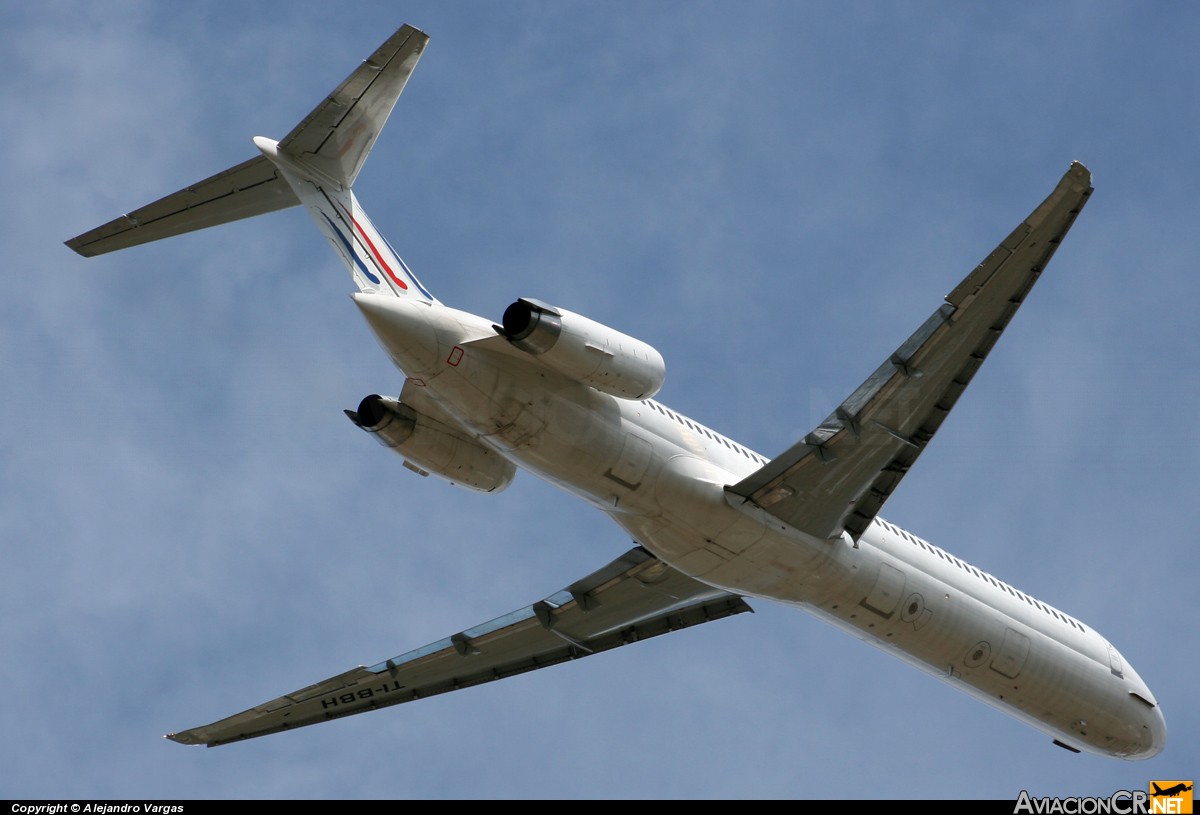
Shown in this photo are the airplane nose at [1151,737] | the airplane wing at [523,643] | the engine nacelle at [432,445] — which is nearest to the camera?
the engine nacelle at [432,445]

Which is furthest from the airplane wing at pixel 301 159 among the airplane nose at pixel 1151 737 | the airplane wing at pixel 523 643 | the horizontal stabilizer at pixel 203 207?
the airplane nose at pixel 1151 737

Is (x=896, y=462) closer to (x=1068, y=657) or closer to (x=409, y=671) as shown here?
(x=1068, y=657)

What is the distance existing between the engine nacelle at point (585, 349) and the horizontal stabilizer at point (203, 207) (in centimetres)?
544

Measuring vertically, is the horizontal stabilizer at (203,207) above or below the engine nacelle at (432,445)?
above

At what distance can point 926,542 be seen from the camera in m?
26.8

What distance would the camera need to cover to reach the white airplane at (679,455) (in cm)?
2119

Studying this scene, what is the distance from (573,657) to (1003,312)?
38.4ft

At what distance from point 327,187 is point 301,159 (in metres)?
0.58

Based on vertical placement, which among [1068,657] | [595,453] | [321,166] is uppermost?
[321,166]

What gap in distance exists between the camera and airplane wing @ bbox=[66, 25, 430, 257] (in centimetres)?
2239

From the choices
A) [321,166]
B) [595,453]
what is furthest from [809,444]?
[321,166]

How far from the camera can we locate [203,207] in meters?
23.7
